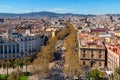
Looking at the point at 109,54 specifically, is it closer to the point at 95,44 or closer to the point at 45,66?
the point at 95,44

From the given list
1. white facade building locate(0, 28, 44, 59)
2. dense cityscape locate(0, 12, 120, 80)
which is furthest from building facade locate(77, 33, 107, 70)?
white facade building locate(0, 28, 44, 59)

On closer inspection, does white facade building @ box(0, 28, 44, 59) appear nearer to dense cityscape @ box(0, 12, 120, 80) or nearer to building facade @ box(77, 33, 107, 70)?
dense cityscape @ box(0, 12, 120, 80)

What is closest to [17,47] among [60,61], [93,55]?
[60,61]

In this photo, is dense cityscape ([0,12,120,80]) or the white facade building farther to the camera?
the white facade building

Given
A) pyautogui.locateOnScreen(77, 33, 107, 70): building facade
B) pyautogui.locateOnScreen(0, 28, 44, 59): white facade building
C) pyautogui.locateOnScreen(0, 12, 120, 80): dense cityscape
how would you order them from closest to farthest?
pyautogui.locateOnScreen(0, 12, 120, 80): dense cityscape, pyautogui.locateOnScreen(77, 33, 107, 70): building facade, pyautogui.locateOnScreen(0, 28, 44, 59): white facade building

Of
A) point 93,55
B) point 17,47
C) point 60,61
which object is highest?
point 17,47

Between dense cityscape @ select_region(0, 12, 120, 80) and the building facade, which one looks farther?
the building facade

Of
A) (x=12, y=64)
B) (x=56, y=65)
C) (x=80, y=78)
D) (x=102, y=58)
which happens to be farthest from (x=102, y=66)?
(x=12, y=64)

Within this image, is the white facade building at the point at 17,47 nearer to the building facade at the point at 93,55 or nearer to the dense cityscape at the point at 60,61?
the dense cityscape at the point at 60,61

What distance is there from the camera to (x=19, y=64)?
4703 cm

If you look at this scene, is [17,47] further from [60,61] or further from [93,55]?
[93,55]

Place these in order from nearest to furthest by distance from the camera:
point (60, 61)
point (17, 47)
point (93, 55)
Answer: point (93, 55)
point (60, 61)
point (17, 47)

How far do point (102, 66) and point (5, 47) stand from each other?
1843 centimetres

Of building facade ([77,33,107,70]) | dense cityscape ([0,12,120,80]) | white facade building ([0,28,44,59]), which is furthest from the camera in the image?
white facade building ([0,28,44,59])
